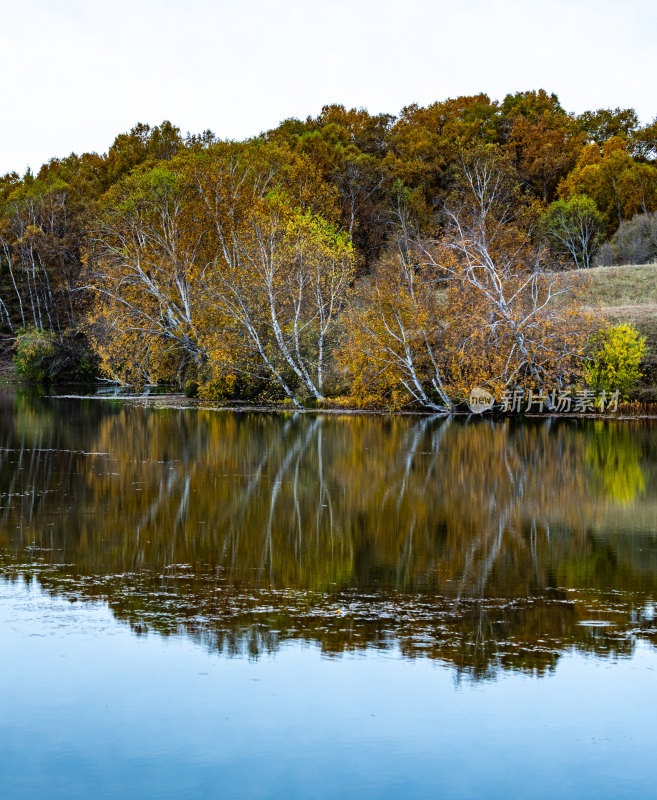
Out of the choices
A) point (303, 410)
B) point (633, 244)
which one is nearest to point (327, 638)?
point (303, 410)

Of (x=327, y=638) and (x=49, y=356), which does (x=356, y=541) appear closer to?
(x=327, y=638)

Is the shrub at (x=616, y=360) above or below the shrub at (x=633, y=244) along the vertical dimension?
below

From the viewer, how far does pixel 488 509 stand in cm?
1331

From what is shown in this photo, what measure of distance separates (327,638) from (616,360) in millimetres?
28253

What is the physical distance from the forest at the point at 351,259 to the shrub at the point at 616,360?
0.28 ft

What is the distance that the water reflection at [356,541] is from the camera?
7480 millimetres

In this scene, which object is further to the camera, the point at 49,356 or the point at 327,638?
the point at 49,356

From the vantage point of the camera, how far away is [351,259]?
3988cm

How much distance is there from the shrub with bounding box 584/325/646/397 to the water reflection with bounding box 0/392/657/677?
11.7m

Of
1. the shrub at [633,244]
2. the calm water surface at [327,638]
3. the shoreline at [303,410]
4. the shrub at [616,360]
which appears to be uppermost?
the shrub at [633,244]

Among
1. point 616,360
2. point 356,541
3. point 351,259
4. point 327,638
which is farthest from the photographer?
point 351,259

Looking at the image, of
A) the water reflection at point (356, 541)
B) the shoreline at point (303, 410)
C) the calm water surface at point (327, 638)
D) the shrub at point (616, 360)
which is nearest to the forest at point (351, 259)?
the shrub at point (616, 360)

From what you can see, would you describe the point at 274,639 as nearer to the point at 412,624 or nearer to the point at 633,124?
the point at 412,624

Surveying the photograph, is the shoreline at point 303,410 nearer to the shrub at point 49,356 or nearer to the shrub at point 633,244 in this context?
the shrub at point 49,356
